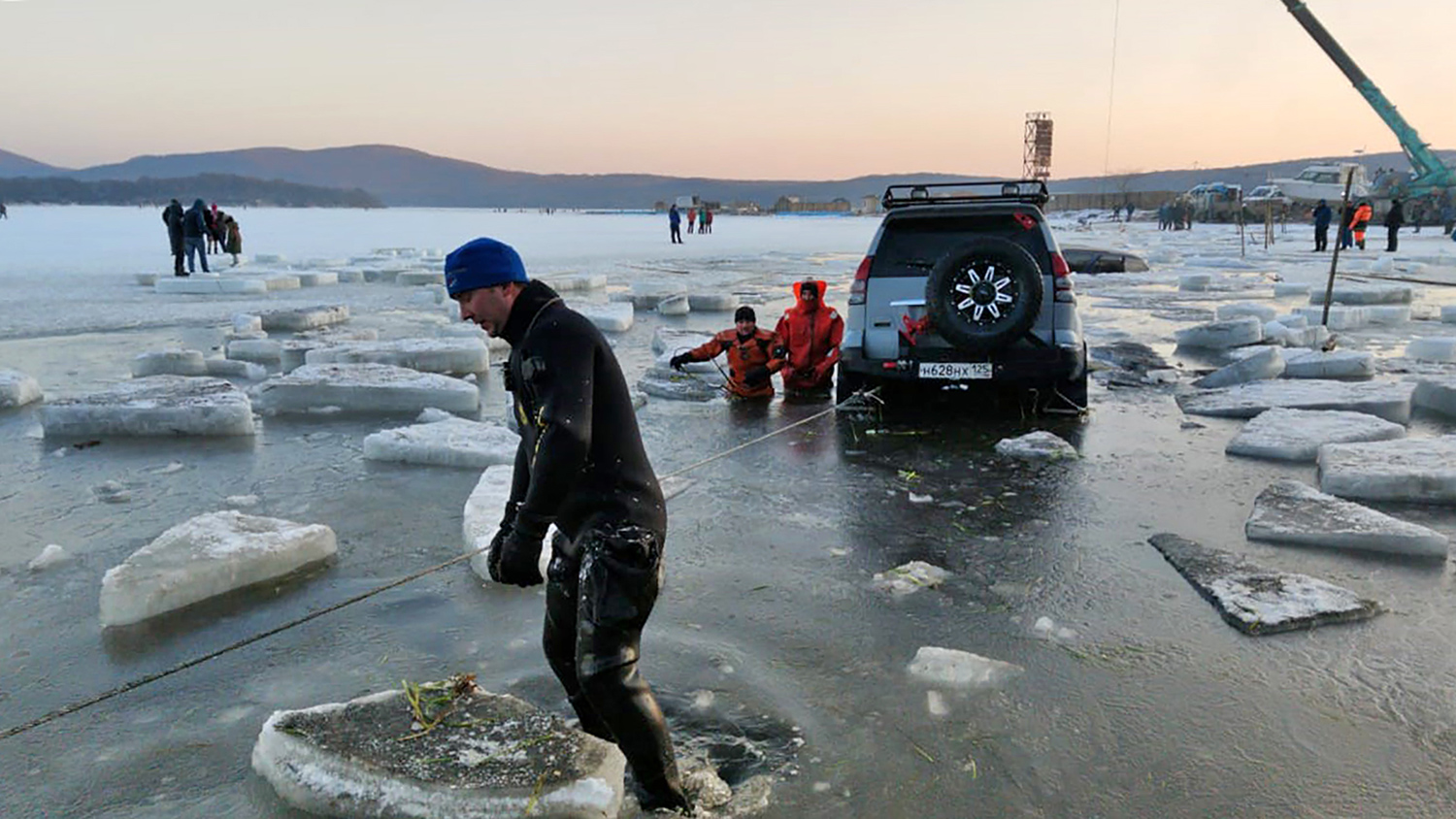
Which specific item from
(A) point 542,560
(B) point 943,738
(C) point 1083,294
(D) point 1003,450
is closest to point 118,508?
(A) point 542,560

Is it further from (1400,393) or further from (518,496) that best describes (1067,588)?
(1400,393)

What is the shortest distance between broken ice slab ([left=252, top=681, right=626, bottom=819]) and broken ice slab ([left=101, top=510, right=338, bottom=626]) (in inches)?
54.2

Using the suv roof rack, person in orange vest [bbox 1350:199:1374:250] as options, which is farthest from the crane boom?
the suv roof rack

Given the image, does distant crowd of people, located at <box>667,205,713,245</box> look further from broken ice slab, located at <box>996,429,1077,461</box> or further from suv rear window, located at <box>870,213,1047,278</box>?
broken ice slab, located at <box>996,429,1077,461</box>

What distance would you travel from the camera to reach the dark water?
2777mm

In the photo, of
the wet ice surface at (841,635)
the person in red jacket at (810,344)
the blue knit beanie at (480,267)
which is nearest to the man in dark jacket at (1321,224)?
the wet ice surface at (841,635)

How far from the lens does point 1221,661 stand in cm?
346

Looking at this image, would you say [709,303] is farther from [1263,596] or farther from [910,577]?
[1263,596]

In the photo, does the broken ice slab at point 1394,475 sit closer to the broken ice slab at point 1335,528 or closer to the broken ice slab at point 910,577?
the broken ice slab at point 1335,528

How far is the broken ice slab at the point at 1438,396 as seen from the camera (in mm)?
7582

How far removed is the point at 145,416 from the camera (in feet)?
23.5

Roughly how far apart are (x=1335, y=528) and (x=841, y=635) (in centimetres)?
273

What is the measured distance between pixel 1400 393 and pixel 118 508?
9.18 m

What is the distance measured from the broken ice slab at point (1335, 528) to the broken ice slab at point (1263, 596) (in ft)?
1.48
